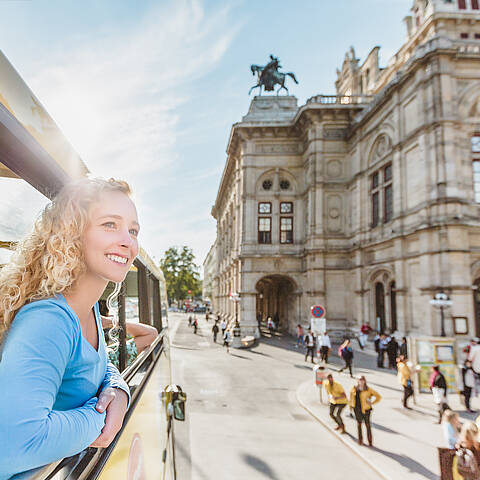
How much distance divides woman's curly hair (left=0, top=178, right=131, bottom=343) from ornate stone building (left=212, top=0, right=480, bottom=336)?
18178mm

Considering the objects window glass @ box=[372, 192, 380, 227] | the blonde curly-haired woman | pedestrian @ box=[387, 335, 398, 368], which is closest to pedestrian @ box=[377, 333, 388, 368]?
pedestrian @ box=[387, 335, 398, 368]

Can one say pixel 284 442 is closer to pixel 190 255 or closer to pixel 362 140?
pixel 362 140

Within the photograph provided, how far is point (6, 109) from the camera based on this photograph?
39.4 inches

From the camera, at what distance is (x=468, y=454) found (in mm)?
4863

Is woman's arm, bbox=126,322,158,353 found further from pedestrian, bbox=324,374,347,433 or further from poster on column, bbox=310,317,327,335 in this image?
poster on column, bbox=310,317,327,335

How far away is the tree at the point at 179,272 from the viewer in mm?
84688

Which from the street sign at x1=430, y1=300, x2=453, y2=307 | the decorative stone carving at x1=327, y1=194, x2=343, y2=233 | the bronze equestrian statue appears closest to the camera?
the street sign at x1=430, y1=300, x2=453, y2=307

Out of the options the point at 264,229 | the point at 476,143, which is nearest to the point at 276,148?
the point at 264,229

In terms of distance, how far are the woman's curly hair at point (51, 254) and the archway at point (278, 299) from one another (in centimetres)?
2882

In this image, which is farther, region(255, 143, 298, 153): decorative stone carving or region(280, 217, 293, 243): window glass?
region(255, 143, 298, 153): decorative stone carving

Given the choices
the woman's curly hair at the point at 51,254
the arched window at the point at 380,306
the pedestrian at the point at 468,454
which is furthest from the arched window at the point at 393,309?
the woman's curly hair at the point at 51,254

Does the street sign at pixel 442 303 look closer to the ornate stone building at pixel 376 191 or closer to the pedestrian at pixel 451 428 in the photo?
the ornate stone building at pixel 376 191

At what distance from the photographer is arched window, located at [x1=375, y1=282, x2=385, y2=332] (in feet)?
72.7

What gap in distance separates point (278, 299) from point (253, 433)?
2959 centimetres
